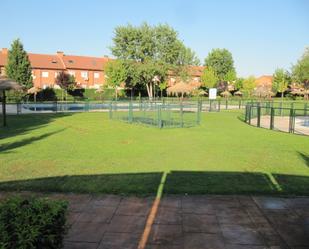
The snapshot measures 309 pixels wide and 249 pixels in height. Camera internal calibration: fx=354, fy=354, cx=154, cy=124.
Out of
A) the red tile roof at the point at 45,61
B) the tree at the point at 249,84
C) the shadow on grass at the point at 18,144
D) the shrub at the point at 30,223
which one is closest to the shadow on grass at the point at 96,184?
the shrub at the point at 30,223

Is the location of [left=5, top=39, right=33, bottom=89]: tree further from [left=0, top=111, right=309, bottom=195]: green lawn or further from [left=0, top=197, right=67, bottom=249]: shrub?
[left=0, top=197, right=67, bottom=249]: shrub

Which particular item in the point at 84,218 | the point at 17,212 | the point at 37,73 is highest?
the point at 37,73

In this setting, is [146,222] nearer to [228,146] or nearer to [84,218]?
[84,218]

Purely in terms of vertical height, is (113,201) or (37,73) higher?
(37,73)

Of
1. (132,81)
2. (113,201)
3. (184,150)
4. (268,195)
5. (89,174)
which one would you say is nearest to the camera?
(113,201)

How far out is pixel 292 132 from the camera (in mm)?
17750

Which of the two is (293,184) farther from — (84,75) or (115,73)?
(84,75)

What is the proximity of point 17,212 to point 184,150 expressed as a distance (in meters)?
9.19

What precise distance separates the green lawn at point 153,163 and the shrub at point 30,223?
363 centimetres

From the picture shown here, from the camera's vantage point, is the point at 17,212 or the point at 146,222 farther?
the point at 146,222

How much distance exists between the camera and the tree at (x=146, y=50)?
5953 centimetres

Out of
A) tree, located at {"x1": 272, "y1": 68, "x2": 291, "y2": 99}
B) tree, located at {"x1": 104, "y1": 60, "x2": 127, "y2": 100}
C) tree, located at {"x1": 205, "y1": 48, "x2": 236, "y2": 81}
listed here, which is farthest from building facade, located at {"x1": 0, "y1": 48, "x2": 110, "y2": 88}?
tree, located at {"x1": 272, "y1": 68, "x2": 291, "y2": 99}

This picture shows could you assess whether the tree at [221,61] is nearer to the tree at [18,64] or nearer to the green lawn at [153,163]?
the tree at [18,64]

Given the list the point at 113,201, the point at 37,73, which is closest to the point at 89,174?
the point at 113,201
